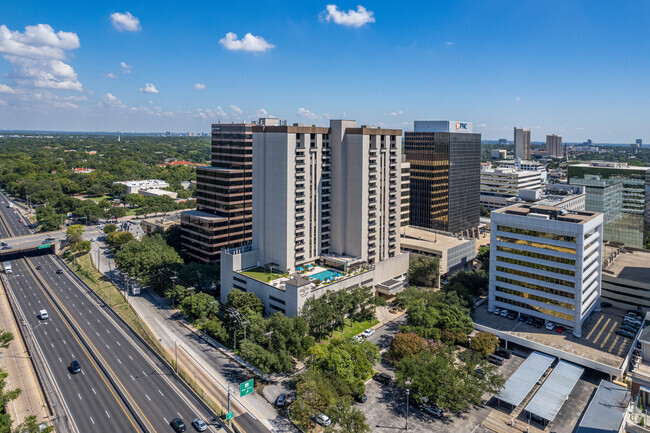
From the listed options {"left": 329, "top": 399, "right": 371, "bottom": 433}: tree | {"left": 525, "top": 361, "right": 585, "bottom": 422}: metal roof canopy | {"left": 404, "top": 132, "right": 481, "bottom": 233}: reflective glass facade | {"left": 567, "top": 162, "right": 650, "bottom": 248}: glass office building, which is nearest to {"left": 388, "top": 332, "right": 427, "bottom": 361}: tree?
{"left": 525, "top": 361, "right": 585, "bottom": 422}: metal roof canopy

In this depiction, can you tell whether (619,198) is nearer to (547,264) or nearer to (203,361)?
(547,264)

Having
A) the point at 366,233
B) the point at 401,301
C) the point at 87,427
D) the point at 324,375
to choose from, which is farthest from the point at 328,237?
the point at 87,427

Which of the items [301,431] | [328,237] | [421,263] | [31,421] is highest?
[328,237]

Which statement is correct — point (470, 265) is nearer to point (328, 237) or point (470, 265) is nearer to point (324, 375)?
point (328, 237)

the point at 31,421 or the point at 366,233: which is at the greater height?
the point at 366,233

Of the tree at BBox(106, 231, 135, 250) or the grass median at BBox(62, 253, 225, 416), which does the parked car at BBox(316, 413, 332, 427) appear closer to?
the grass median at BBox(62, 253, 225, 416)
